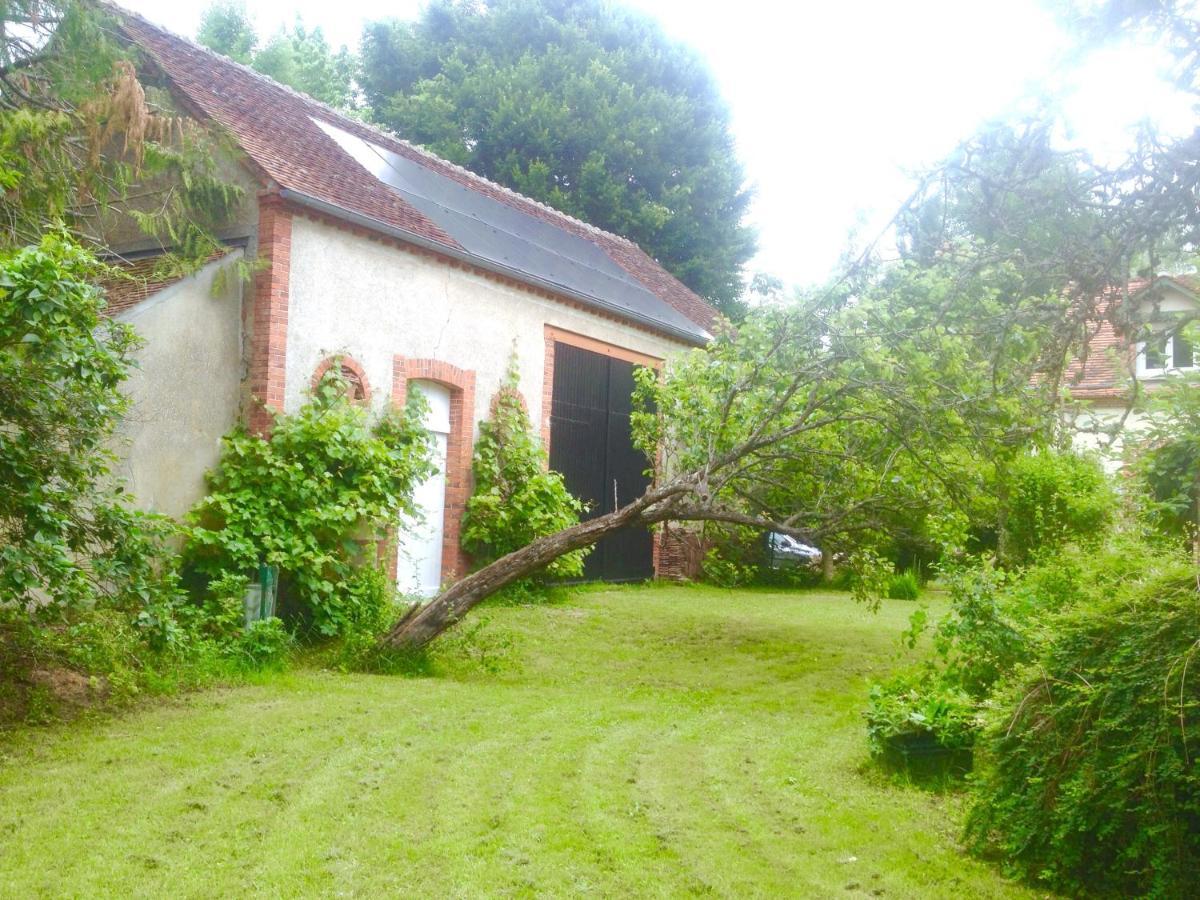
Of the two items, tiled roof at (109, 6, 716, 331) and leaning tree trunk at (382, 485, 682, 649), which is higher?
tiled roof at (109, 6, 716, 331)

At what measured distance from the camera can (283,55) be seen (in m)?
27.7

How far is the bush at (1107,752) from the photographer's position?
405 cm

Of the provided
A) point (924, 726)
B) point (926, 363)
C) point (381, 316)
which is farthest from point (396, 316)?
point (924, 726)

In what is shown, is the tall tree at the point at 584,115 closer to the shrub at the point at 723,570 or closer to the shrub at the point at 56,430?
the shrub at the point at 723,570

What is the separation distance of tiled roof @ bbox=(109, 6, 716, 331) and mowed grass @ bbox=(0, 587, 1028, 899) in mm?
5117

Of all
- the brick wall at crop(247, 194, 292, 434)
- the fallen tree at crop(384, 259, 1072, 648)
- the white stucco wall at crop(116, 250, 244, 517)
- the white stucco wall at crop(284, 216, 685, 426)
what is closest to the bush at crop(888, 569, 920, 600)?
the fallen tree at crop(384, 259, 1072, 648)

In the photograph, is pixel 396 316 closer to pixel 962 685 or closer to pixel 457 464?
pixel 457 464

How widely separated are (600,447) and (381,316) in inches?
208

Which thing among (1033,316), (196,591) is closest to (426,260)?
(196,591)

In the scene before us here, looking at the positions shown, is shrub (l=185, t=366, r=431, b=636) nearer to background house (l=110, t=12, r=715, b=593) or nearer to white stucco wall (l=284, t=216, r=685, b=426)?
background house (l=110, t=12, r=715, b=593)

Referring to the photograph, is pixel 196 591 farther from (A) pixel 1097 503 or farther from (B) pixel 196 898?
(A) pixel 1097 503

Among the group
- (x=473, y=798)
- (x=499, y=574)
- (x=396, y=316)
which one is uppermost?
(x=396, y=316)

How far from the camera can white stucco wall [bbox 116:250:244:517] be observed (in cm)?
953

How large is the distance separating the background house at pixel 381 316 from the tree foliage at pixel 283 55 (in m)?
12.5
